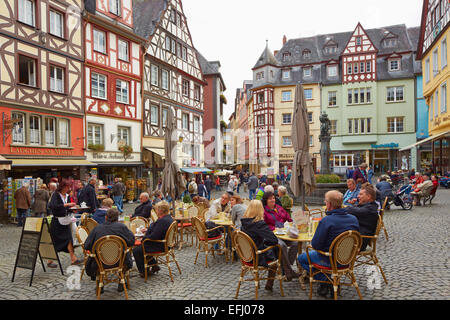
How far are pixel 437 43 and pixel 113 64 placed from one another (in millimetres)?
21812

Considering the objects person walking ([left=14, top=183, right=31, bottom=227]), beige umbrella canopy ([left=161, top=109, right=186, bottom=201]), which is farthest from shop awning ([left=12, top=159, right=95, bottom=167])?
beige umbrella canopy ([left=161, top=109, right=186, bottom=201])

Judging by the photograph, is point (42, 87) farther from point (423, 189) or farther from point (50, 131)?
point (423, 189)

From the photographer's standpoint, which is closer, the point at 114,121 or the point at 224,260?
the point at 224,260

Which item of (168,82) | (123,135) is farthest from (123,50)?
(123,135)

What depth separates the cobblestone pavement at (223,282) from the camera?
5.03 meters

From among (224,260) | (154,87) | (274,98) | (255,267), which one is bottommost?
(224,260)

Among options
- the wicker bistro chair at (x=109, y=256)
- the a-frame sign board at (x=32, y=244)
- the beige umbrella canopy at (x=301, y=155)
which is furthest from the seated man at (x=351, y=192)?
the a-frame sign board at (x=32, y=244)

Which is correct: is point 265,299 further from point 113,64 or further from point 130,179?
point 113,64

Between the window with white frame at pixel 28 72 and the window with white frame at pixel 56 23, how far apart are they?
1935 mm

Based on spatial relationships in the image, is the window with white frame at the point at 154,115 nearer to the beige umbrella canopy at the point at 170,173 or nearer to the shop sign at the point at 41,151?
the shop sign at the point at 41,151

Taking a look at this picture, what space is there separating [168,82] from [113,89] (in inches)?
236

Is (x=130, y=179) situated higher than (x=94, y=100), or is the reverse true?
(x=94, y=100)
